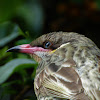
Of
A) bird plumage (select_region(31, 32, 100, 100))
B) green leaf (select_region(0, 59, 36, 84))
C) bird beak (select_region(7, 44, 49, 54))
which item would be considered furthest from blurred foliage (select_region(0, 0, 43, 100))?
bird plumage (select_region(31, 32, 100, 100))

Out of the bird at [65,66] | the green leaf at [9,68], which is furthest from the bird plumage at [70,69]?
the green leaf at [9,68]

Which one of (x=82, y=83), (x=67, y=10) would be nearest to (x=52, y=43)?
(x=82, y=83)

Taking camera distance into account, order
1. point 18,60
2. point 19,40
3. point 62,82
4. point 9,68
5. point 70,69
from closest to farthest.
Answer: point 62,82, point 70,69, point 9,68, point 18,60, point 19,40

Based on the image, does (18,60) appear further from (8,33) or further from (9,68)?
(8,33)

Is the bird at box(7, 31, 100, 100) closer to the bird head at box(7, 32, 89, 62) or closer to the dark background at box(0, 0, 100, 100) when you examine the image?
the bird head at box(7, 32, 89, 62)

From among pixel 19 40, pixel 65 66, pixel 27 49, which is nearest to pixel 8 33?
pixel 19 40

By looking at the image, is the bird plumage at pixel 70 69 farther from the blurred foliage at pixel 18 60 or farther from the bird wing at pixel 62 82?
the blurred foliage at pixel 18 60
